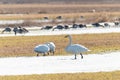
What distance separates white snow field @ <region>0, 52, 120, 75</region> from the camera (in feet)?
68.2

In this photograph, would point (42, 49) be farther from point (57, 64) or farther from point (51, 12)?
point (51, 12)

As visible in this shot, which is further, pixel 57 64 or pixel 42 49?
pixel 42 49

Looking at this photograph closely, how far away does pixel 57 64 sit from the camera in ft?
74.4

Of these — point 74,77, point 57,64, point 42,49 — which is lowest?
point 42,49

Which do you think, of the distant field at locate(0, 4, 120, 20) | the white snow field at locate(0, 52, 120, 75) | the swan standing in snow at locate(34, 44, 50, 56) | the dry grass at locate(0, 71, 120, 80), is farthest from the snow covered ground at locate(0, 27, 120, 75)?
the distant field at locate(0, 4, 120, 20)

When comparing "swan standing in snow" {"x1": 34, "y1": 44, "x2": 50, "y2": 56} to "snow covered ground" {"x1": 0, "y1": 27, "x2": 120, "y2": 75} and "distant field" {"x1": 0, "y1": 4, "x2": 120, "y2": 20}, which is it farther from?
"distant field" {"x1": 0, "y1": 4, "x2": 120, "y2": 20}

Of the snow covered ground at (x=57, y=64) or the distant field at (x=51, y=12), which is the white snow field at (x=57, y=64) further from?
the distant field at (x=51, y=12)

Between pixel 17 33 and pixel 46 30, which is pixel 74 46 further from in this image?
pixel 46 30

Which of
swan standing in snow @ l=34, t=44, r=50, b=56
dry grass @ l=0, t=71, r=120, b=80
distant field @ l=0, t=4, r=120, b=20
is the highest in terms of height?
dry grass @ l=0, t=71, r=120, b=80

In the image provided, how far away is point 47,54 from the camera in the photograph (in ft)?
90.9

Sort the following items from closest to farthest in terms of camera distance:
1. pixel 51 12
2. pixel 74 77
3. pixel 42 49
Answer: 1. pixel 74 77
2. pixel 42 49
3. pixel 51 12

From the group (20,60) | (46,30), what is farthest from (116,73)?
(46,30)

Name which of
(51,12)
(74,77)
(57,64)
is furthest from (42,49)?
(51,12)

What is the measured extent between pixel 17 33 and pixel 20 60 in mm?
21737
